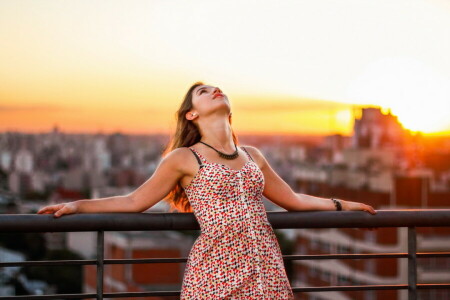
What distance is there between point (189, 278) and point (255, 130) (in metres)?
74.6

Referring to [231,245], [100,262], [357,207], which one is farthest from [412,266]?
[100,262]

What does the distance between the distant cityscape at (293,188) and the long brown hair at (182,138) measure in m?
30.2

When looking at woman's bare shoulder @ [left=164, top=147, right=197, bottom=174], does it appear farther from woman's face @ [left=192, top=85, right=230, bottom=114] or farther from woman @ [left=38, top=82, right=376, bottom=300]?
woman's face @ [left=192, top=85, right=230, bottom=114]

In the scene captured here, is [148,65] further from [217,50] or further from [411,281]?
[411,281]

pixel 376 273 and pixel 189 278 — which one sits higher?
pixel 189 278

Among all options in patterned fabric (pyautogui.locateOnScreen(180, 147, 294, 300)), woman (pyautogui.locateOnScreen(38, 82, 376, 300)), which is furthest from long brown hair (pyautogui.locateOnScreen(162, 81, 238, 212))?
patterned fabric (pyautogui.locateOnScreen(180, 147, 294, 300))

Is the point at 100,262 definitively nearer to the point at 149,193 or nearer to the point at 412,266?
the point at 149,193

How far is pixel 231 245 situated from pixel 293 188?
69.4 m

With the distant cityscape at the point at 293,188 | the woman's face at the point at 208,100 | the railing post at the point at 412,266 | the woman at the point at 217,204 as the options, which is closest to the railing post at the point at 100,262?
the woman at the point at 217,204

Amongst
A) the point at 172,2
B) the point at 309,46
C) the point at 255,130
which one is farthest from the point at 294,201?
the point at 255,130

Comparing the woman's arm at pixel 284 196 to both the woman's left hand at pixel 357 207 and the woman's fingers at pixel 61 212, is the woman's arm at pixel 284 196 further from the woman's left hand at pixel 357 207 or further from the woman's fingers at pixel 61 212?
the woman's fingers at pixel 61 212

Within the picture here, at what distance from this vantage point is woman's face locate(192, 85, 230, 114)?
3.23 m

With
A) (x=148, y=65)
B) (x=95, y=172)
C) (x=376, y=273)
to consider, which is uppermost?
(x=148, y=65)

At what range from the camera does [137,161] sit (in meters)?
88.4
